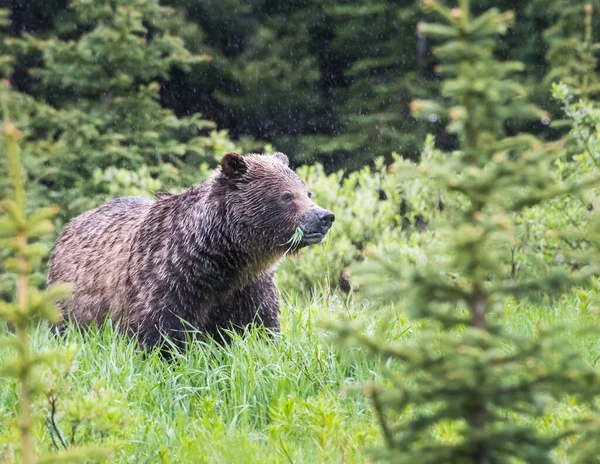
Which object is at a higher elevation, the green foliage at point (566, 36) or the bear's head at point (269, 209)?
the bear's head at point (269, 209)

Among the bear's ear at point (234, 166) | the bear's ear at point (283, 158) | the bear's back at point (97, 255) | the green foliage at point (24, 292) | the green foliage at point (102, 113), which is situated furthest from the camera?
the green foliage at point (102, 113)

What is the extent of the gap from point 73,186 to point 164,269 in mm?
6580

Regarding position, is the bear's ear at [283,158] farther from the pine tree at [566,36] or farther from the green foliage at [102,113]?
the pine tree at [566,36]

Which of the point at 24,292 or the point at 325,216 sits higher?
the point at 24,292

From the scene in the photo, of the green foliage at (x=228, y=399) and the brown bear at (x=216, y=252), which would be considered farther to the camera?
the brown bear at (x=216, y=252)

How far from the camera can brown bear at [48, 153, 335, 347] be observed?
516cm

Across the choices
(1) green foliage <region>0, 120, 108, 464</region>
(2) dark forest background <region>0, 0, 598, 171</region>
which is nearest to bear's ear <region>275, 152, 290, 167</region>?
(1) green foliage <region>0, 120, 108, 464</region>

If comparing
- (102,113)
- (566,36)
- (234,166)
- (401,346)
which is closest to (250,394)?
(234,166)

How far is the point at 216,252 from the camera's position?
5.28 meters

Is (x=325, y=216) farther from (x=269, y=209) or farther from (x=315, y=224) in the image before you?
(x=269, y=209)

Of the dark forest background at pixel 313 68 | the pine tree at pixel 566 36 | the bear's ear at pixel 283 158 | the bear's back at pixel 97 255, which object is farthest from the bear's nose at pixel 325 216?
the dark forest background at pixel 313 68

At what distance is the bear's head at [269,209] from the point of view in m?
5.25

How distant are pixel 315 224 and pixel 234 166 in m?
0.69

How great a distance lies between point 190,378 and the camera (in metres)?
4.46
